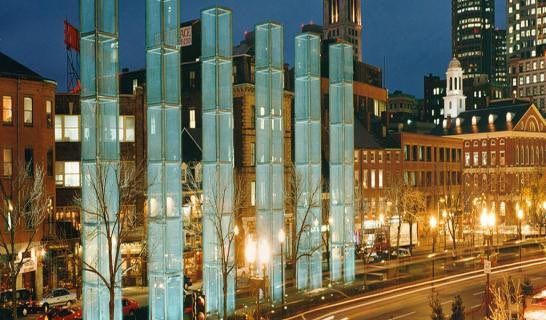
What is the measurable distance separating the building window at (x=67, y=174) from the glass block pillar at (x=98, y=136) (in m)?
23.6

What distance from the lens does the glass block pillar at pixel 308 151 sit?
4609 centimetres

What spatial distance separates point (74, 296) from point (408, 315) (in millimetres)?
22297

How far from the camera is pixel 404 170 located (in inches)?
3509

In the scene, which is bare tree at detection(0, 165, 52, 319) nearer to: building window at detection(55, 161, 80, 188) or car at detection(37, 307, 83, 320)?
car at detection(37, 307, 83, 320)

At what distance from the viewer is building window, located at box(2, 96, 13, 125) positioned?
4744 centimetres

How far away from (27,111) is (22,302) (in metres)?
13.5

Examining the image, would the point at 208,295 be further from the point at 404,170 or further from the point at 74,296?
the point at 404,170

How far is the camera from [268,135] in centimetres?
4300

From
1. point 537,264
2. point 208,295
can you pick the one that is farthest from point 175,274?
point 537,264

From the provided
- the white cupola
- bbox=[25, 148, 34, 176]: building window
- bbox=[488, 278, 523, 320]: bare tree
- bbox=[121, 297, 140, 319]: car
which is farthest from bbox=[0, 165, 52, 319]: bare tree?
the white cupola

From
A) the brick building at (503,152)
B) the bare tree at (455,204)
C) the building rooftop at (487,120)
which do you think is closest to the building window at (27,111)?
the bare tree at (455,204)

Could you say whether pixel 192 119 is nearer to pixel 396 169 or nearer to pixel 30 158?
pixel 30 158

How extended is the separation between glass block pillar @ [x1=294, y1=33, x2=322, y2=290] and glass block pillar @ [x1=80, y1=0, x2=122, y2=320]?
14920mm

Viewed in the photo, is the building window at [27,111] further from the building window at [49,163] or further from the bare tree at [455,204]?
the bare tree at [455,204]
